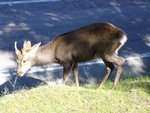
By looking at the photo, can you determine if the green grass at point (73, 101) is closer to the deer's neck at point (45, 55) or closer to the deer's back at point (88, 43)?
the deer's back at point (88, 43)

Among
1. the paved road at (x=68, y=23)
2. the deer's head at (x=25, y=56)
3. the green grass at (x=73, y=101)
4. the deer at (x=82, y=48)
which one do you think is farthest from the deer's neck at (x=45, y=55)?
the paved road at (x=68, y=23)

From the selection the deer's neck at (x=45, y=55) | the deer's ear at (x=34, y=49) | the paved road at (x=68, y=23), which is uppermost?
the deer's ear at (x=34, y=49)

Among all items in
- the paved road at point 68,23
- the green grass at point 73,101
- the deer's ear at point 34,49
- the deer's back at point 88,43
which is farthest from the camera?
the paved road at point 68,23

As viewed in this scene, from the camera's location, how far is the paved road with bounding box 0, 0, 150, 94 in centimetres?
1154

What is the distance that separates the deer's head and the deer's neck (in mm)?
107

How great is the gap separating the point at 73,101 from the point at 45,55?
6.89ft

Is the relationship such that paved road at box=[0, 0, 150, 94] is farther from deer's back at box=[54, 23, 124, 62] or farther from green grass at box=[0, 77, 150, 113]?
green grass at box=[0, 77, 150, 113]

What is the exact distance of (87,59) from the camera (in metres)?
8.81

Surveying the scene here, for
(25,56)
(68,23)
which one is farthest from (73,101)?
(68,23)

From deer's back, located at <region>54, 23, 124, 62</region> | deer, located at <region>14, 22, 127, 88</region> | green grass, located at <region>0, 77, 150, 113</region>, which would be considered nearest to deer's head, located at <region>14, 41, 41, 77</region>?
deer, located at <region>14, 22, 127, 88</region>

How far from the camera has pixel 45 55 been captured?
8984 mm

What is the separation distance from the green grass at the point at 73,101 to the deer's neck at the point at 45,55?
1.40 metres

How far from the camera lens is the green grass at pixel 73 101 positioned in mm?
6918

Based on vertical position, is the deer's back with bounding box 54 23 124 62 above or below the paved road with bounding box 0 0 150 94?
above
